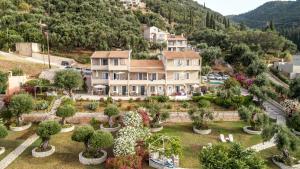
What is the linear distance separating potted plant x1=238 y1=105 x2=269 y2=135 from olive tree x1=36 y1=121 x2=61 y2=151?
21900mm

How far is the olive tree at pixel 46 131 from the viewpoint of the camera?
107 feet

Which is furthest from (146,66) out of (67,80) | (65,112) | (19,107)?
(19,107)

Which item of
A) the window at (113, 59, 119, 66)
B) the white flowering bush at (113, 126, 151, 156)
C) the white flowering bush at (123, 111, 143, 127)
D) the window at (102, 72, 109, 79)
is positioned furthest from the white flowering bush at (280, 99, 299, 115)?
the window at (102, 72, 109, 79)

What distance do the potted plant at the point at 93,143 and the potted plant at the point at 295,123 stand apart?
74.5ft

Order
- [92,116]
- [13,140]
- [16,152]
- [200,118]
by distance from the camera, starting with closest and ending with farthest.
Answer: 1. [16,152]
2. [13,140]
3. [200,118]
4. [92,116]

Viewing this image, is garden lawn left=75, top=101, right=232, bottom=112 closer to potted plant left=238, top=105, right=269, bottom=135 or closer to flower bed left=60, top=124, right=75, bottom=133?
flower bed left=60, top=124, right=75, bottom=133

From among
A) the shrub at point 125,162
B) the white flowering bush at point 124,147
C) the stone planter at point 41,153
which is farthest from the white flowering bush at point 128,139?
the stone planter at point 41,153

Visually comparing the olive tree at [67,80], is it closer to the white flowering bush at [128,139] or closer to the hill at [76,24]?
the white flowering bush at [128,139]

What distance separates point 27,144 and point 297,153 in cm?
2900

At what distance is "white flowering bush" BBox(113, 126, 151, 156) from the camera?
29214mm

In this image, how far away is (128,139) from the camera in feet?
98.8

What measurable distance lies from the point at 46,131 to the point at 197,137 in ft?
55.3

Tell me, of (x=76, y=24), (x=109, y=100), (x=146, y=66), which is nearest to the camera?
(x=109, y=100)

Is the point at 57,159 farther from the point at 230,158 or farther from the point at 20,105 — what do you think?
the point at 230,158
